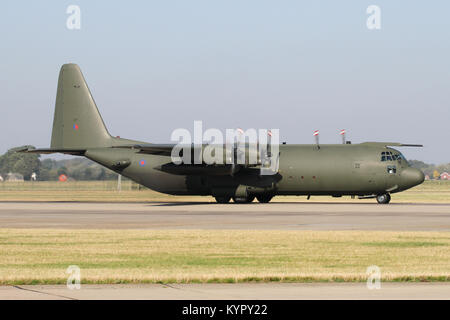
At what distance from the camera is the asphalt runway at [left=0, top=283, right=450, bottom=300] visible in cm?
1250

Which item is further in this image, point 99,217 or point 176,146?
point 176,146

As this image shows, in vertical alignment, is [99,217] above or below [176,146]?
below

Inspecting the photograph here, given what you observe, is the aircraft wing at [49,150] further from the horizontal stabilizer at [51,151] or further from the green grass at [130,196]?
the green grass at [130,196]

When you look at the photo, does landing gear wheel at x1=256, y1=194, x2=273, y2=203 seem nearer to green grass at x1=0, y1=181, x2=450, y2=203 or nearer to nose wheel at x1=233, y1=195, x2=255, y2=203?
nose wheel at x1=233, y1=195, x2=255, y2=203

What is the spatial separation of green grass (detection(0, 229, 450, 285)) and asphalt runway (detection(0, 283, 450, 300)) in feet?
3.14

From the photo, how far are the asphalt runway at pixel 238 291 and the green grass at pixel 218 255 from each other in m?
0.96

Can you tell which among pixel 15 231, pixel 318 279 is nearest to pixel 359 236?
pixel 318 279

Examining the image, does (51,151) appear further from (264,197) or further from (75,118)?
(264,197)

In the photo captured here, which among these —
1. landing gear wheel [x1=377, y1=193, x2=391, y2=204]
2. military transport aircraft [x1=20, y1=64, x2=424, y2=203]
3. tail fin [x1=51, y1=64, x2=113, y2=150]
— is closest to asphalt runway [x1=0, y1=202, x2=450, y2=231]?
military transport aircraft [x1=20, y1=64, x2=424, y2=203]

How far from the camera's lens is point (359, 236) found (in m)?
26.4
